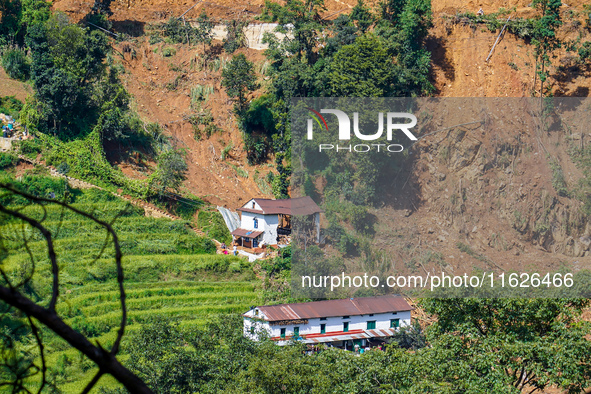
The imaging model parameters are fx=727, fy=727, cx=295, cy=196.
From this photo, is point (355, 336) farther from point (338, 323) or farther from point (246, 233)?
point (246, 233)

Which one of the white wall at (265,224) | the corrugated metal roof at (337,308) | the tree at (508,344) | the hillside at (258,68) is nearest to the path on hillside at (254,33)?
the hillside at (258,68)

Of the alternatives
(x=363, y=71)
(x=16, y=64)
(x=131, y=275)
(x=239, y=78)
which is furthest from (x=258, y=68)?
(x=131, y=275)

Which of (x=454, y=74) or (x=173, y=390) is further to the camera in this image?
(x=454, y=74)

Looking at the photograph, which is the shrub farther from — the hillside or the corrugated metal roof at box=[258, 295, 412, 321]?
the corrugated metal roof at box=[258, 295, 412, 321]

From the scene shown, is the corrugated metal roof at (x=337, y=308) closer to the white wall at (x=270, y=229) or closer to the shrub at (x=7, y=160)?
the white wall at (x=270, y=229)

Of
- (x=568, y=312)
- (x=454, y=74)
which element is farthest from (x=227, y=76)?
(x=568, y=312)

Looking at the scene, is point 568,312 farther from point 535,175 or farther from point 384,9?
point 384,9

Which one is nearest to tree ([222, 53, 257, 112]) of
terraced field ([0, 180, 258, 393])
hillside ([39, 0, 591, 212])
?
hillside ([39, 0, 591, 212])
